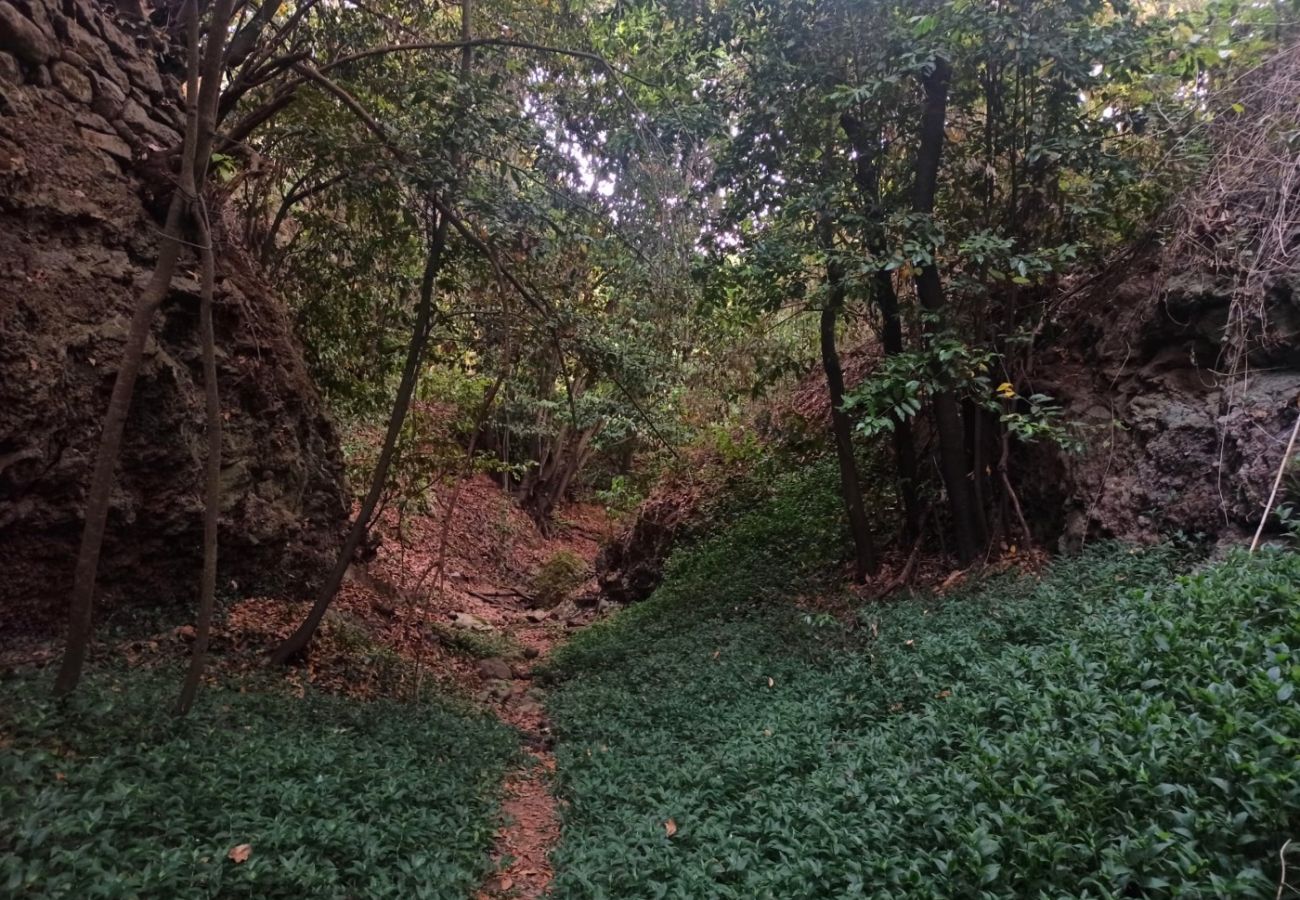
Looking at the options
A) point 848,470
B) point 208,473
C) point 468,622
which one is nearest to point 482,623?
point 468,622

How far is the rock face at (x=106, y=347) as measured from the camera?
19.3 ft

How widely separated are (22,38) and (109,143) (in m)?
0.99

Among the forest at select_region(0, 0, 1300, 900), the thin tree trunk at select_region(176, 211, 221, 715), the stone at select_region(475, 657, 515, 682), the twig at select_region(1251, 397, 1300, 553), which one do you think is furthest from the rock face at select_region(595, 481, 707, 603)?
the twig at select_region(1251, 397, 1300, 553)

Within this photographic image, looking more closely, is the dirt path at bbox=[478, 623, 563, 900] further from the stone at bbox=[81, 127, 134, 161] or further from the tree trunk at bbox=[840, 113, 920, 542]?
the stone at bbox=[81, 127, 134, 161]

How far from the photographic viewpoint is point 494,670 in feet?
34.1

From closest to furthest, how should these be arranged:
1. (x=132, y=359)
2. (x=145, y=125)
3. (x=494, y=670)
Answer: (x=132, y=359)
(x=145, y=125)
(x=494, y=670)

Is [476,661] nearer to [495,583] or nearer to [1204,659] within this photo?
[495,583]

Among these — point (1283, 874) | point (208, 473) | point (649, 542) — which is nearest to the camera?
point (1283, 874)

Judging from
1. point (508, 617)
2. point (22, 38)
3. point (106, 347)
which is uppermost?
point (22, 38)

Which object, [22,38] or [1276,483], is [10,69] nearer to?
[22,38]

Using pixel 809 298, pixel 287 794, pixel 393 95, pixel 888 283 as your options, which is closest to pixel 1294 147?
pixel 888 283

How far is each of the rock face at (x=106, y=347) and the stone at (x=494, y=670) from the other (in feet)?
9.61

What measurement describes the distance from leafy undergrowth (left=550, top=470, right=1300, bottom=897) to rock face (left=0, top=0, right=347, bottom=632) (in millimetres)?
4457

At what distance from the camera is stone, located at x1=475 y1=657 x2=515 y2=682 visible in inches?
400
